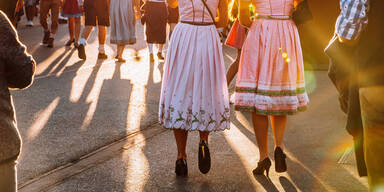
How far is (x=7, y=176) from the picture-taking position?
8.91ft

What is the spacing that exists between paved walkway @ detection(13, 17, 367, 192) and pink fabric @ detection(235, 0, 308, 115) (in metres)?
0.61

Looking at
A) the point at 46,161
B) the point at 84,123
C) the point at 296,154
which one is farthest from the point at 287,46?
the point at 84,123

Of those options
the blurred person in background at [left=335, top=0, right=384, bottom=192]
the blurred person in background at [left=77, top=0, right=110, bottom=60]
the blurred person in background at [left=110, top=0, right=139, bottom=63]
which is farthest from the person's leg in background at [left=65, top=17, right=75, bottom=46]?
the blurred person in background at [left=335, top=0, right=384, bottom=192]

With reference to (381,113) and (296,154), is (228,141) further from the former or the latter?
(381,113)

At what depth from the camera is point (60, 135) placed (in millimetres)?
6207

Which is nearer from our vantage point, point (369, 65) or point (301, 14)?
point (369, 65)

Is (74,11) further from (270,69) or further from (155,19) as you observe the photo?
(270,69)

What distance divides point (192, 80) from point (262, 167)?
93 centimetres

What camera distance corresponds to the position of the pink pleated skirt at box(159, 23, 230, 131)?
488 centimetres

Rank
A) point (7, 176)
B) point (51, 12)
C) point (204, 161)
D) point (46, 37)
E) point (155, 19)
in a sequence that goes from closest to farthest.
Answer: point (7, 176) < point (204, 161) < point (155, 19) < point (51, 12) < point (46, 37)

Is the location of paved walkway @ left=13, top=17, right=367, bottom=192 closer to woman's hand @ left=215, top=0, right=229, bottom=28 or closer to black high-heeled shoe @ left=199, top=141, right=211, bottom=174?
black high-heeled shoe @ left=199, top=141, right=211, bottom=174

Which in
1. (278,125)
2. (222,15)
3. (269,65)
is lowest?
(278,125)

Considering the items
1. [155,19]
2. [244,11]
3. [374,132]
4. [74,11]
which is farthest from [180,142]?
[74,11]

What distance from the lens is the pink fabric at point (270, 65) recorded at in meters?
4.91
